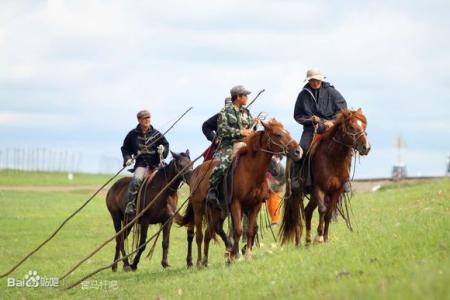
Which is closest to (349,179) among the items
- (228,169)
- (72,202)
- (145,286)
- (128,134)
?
(228,169)

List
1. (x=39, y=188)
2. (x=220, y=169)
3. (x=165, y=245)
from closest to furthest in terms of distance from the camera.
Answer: (x=220, y=169)
(x=165, y=245)
(x=39, y=188)

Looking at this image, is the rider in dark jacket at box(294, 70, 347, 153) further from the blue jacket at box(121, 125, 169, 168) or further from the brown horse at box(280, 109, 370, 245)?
the blue jacket at box(121, 125, 169, 168)

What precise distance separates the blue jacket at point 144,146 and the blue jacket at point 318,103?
13.1 ft

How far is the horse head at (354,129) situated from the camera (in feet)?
58.0

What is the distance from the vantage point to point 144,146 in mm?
22375

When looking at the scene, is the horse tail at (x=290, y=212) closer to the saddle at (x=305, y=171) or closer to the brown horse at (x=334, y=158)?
the saddle at (x=305, y=171)

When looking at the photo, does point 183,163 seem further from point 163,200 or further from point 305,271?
point 305,271

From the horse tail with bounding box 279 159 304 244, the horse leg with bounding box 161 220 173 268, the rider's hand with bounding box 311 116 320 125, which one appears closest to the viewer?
the rider's hand with bounding box 311 116 320 125

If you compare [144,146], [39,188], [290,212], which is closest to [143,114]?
[144,146]

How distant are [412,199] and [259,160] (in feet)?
58.1

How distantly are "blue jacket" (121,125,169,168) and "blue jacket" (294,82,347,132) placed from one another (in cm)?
398

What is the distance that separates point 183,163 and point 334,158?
4.07 meters

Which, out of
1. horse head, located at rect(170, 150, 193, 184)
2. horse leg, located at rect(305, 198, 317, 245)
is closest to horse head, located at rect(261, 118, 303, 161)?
horse leg, located at rect(305, 198, 317, 245)

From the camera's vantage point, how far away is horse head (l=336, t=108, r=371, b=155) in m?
17.7
